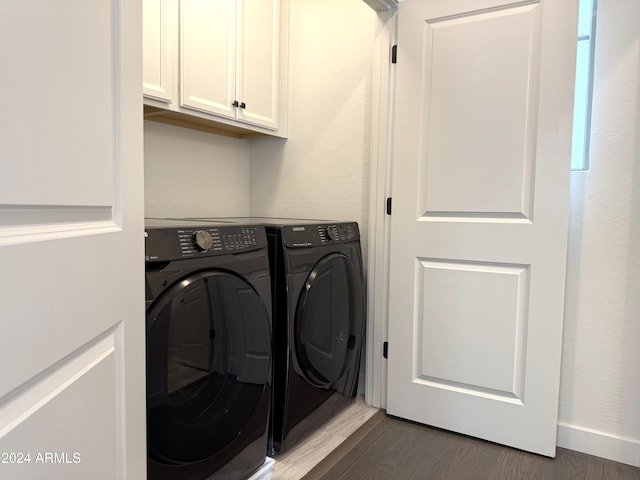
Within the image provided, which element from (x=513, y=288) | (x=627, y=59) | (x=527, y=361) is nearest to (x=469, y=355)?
(x=527, y=361)

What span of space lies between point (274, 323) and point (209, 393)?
15.7 inches

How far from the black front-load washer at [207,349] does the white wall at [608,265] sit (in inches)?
52.1

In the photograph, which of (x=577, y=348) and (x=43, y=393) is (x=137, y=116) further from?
(x=577, y=348)

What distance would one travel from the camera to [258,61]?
216 cm

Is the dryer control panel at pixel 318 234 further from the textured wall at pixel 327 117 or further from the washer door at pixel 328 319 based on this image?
the textured wall at pixel 327 117

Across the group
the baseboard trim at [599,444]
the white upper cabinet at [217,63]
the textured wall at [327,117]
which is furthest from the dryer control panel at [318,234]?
the baseboard trim at [599,444]

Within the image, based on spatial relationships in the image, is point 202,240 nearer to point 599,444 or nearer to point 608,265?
point 608,265

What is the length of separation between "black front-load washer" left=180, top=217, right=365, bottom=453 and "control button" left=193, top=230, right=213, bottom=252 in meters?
0.34

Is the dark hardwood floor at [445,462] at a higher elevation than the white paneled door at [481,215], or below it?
below

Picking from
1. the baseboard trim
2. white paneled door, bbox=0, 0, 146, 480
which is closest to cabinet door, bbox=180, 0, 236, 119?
white paneled door, bbox=0, 0, 146, 480

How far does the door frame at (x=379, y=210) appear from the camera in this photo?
2039mm

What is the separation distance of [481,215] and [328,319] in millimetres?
819

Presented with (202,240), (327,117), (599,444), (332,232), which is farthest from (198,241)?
(599,444)

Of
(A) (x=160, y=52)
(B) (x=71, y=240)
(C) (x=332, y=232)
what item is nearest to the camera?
(B) (x=71, y=240)
